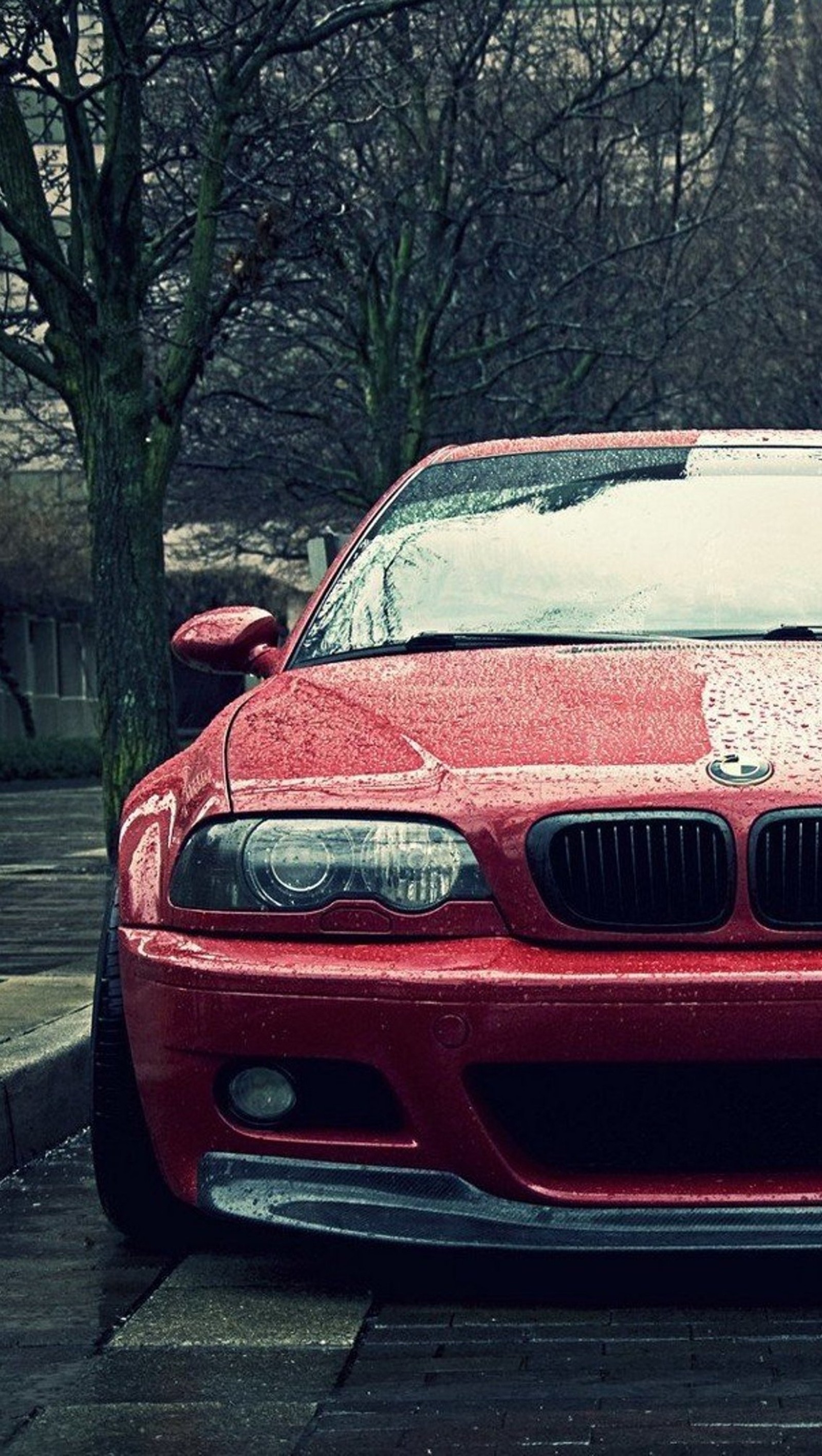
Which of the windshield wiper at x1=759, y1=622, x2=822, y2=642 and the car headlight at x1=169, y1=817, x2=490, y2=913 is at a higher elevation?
the windshield wiper at x1=759, y1=622, x2=822, y2=642

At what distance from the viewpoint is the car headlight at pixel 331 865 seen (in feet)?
13.9

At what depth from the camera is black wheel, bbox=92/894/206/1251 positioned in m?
4.67

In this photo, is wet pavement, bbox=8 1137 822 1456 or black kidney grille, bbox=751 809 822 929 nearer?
wet pavement, bbox=8 1137 822 1456

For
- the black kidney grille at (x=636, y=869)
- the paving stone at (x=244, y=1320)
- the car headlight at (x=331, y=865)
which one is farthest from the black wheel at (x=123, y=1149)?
the black kidney grille at (x=636, y=869)

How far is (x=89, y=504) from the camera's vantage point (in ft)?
44.4

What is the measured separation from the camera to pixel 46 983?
7793mm

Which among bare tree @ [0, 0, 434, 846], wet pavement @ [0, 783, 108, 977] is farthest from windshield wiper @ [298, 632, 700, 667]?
bare tree @ [0, 0, 434, 846]

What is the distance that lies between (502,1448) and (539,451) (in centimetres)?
295

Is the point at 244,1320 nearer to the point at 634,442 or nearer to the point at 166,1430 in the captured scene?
the point at 166,1430

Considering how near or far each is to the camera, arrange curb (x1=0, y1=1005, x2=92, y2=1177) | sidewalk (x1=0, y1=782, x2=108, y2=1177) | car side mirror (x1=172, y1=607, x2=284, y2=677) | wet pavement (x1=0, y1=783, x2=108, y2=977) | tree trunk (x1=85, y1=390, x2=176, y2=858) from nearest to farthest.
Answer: car side mirror (x1=172, y1=607, x2=284, y2=677), curb (x1=0, y1=1005, x2=92, y2=1177), sidewalk (x1=0, y1=782, x2=108, y2=1177), wet pavement (x1=0, y1=783, x2=108, y2=977), tree trunk (x1=85, y1=390, x2=176, y2=858)

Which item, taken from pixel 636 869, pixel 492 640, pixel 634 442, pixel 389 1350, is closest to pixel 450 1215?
pixel 389 1350

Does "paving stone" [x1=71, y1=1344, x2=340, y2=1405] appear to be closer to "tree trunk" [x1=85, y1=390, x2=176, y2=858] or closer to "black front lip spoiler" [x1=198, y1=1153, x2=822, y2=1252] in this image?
"black front lip spoiler" [x1=198, y1=1153, x2=822, y2=1252]

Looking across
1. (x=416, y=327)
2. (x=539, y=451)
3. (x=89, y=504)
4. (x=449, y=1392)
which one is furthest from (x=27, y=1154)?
(x=416, y=327)

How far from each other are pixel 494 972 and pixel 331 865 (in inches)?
13.7
